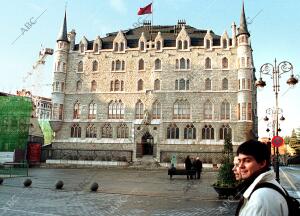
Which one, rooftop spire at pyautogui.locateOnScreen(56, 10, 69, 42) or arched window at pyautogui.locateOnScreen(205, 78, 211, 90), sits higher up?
rooftop spire at pyautogui.locateOnScreen(56, 10, 69, 42)

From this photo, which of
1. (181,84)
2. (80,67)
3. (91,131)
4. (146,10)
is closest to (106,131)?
(91,131)

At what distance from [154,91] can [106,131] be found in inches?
347

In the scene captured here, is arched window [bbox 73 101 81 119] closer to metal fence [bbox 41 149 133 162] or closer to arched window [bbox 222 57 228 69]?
metal fence [bbox 41 149 133 162]

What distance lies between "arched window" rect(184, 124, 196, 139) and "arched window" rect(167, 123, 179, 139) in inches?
47.5

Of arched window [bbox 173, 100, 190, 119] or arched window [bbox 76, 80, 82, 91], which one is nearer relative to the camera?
arched window [bbox 173, 100, 190, 119]

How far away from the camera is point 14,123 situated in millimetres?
40219

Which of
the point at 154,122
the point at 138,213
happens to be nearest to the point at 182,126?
the point at 154,122

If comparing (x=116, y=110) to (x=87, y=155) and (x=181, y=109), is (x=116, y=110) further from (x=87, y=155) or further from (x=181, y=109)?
(x=181, y=109)

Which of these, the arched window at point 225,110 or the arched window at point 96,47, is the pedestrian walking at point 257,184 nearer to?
the arched window at point 225,110

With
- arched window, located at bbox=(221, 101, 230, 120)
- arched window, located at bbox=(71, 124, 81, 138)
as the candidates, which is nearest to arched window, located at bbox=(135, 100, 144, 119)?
arched window, located at bbox=(71, 124, 81, 138)

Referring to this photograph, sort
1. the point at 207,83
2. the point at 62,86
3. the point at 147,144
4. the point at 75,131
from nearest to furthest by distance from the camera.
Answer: the point at 207,83 → the point at 147,144 → the point at 75,131 → the point at 62,86

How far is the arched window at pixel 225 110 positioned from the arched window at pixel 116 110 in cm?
1362

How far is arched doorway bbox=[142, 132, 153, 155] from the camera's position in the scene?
42.9m

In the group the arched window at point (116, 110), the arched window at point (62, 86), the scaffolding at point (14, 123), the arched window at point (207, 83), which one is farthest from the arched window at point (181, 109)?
the scaffolding at point (14, 123)
